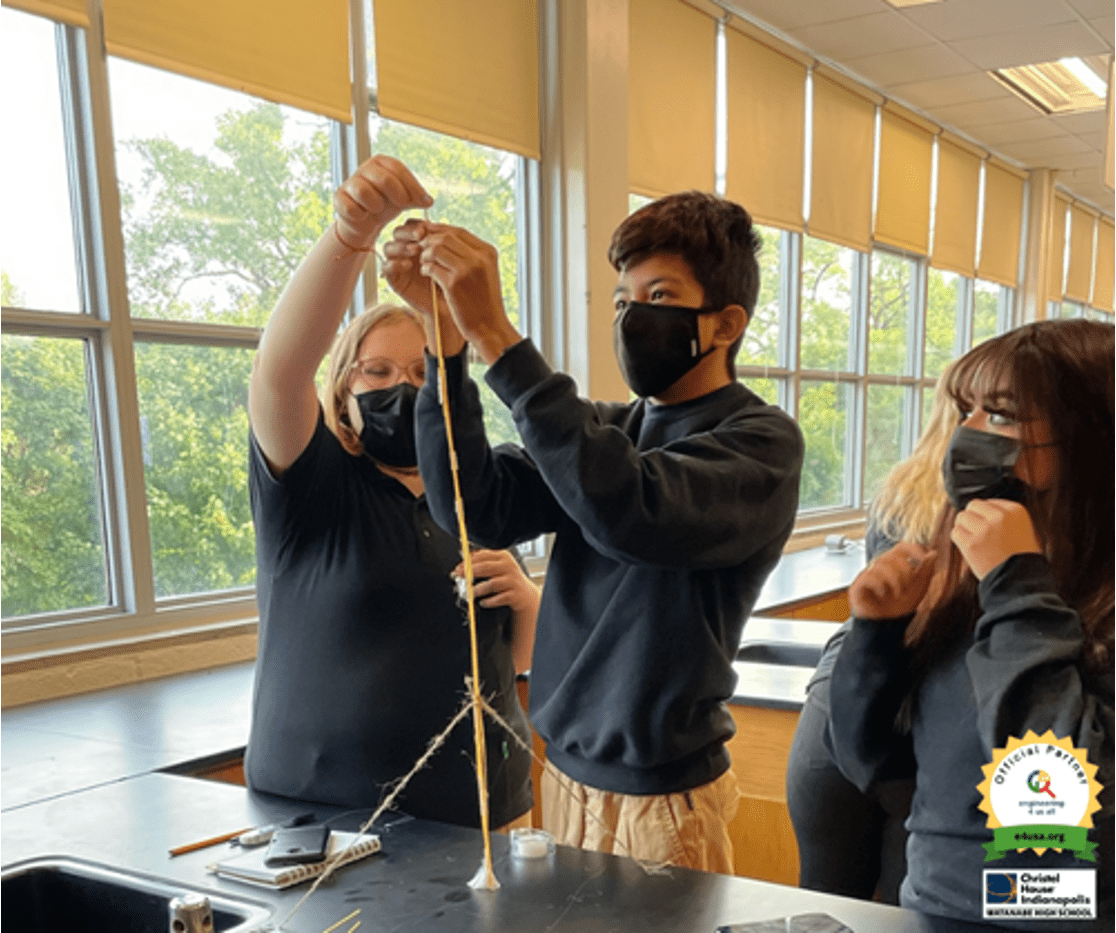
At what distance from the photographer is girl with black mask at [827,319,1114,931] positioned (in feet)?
2.90

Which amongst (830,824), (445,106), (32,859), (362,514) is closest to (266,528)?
(362,514)

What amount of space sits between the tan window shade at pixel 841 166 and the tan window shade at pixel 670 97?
1171mm

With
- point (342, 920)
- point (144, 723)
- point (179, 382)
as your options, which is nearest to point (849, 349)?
point (179, 382)

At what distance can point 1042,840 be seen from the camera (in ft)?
2.83

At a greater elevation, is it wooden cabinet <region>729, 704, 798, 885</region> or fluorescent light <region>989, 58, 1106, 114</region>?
fluorescent light <region>989, 58, 1106, 114</region>

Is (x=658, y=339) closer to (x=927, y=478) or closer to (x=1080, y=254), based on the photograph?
(x=927, y=478)

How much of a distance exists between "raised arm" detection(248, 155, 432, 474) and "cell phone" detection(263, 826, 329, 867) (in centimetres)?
47

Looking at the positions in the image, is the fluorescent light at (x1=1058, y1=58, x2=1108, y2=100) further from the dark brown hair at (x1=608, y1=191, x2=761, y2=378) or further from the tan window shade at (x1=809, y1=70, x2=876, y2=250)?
the dark brown hair at (x1=608, y1=191, x2=761, y2=378)

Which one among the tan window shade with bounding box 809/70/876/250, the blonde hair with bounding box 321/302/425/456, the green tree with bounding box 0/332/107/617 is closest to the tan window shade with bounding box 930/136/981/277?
the tan window shade with bounding box 809/70/876/250

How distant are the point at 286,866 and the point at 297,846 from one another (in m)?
0.04

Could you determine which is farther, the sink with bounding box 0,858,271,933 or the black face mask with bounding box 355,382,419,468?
the black face mask with bounding box 355,382,419,468

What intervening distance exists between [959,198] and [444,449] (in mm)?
7657

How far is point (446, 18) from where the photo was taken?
3.61 m

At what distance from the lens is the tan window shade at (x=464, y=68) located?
11.2 feet
